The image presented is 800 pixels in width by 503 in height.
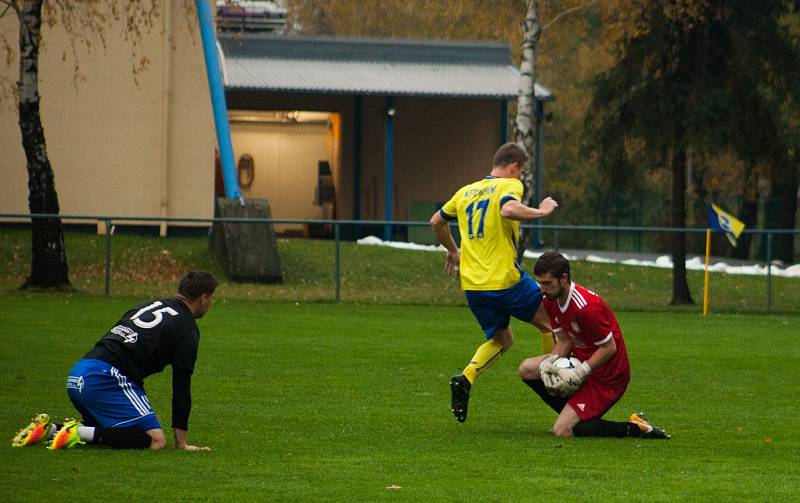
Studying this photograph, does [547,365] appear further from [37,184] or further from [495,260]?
[37,184]

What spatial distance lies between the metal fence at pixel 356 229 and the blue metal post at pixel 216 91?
1.48 metres

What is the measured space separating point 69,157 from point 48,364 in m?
19.3

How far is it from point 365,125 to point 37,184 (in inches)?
751

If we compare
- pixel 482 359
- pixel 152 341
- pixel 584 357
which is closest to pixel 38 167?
pixel 482 359

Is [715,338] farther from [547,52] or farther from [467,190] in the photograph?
[547,52]

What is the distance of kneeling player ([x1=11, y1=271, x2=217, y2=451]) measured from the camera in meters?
8.80

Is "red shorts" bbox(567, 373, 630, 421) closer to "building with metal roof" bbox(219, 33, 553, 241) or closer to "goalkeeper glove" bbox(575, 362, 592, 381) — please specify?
"goalkeeper glove" bbox(575, 362, 592, 381)

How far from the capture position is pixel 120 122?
3278 cm

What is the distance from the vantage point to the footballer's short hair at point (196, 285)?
885 centimetres

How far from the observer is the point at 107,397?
8.89 metres

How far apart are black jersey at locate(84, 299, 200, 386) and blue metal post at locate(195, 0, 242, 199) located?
73.4 ft

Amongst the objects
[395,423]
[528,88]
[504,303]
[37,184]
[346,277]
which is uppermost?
[528,88]

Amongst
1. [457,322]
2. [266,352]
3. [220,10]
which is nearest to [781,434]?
[266,352]

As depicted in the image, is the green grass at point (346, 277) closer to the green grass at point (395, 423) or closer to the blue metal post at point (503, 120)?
the green grass at point (395, 423)
